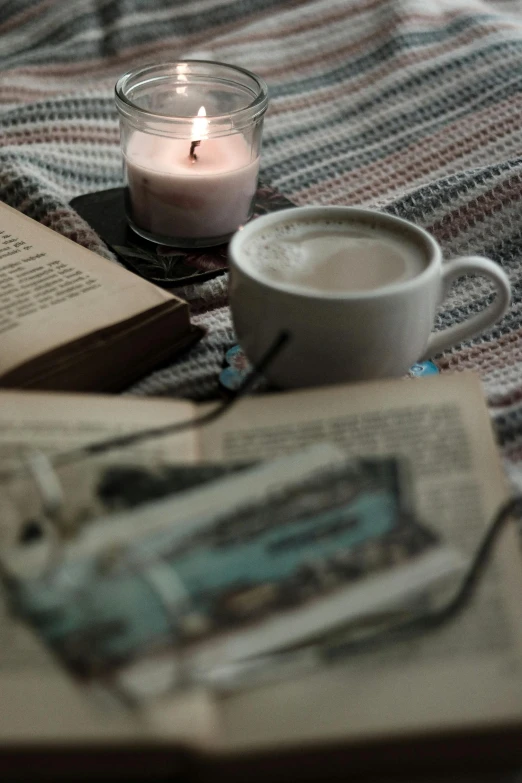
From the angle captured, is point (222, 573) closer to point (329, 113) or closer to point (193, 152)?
point (193, 152)

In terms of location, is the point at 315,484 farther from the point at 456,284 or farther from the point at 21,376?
the point at 456,284

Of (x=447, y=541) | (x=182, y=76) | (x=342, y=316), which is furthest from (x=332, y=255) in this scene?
(x=182, y=76)

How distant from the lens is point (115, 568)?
34 centimetres

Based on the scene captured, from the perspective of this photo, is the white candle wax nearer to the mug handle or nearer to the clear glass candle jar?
the clear glass candle jar

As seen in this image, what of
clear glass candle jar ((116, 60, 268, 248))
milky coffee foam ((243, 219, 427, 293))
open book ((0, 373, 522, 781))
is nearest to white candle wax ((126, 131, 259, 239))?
clear glass candle jar ((116, 60, 268, 248))

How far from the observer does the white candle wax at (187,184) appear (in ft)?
2.03

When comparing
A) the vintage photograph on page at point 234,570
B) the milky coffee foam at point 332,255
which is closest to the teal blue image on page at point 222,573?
the vintage photograph on page at point 234,570

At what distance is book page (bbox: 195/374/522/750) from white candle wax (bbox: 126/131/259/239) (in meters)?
0.25

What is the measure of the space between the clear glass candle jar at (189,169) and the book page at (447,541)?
0.81ft

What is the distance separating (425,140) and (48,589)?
550mm

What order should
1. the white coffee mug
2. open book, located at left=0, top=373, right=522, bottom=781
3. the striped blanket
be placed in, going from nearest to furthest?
open book, located at left=0, top=373, right=522, bottom=781 → the white coffee mug → the striped blanket

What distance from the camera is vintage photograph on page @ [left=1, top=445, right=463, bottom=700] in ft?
1.05

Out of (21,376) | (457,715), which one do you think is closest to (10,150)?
(21,376)

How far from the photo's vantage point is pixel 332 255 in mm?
467
